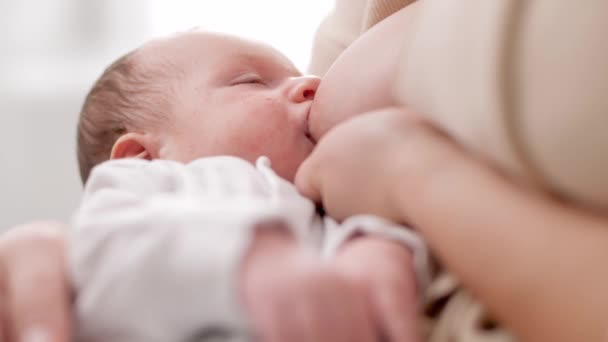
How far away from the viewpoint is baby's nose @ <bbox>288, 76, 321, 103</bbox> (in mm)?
837

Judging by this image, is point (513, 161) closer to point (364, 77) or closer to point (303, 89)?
point (364, 77)

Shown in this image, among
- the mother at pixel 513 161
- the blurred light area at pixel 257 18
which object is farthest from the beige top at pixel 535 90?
the blurred light area at pixel 257 18

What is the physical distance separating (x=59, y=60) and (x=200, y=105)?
0.79 m

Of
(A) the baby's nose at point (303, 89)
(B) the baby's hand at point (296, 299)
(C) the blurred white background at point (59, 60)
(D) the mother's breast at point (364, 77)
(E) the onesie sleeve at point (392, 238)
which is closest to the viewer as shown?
(B) the baby's hand at point (296, 299)

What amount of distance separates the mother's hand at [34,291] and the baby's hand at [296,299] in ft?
0.42

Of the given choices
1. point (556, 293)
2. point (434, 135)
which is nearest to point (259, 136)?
point (434, 135)

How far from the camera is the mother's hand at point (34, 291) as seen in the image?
42cm

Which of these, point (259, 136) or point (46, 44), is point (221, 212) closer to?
A: point (259, 136)

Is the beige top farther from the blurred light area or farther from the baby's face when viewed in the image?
the blurred light area

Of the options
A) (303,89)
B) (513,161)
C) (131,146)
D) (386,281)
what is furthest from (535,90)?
(131,146)

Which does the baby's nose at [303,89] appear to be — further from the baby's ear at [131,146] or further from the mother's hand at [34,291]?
the mother's hand at [34,291]

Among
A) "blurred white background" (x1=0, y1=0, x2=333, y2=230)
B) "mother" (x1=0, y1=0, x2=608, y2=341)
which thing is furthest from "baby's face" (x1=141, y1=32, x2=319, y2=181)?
"blurred white background" (x1=0, y1=0, x2=333, y2=230)

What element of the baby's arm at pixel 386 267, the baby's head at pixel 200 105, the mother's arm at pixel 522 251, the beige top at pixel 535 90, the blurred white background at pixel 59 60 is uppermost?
the beige top at pixel 535 90

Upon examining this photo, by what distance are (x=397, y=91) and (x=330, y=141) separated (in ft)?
0.23
